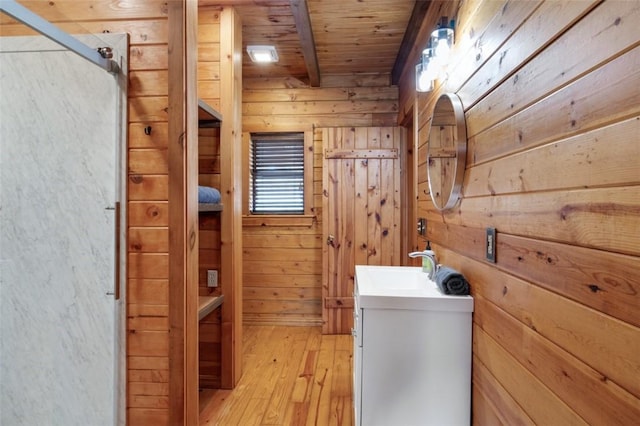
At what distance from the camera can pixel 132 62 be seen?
4.38 feet

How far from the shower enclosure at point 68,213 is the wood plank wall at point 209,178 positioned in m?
0.88

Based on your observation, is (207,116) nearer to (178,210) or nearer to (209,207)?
(209,207)

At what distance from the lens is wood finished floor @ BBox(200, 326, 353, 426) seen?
74.3 inches

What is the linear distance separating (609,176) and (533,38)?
1.63 feet

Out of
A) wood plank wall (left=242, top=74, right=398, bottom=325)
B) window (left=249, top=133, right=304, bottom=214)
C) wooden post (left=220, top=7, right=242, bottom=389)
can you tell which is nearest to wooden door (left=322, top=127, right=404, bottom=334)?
wood plank wall (left=242, top=74, right=398, bottom=325)

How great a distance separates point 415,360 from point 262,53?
2.62 m

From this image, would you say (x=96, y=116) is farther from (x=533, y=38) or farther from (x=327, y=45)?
(x=327, y=45)

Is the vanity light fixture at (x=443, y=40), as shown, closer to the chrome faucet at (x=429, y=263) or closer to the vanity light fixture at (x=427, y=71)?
the vanity light fixture at (x=427, y=71)

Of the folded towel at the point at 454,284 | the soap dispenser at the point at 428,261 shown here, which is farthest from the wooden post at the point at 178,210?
the soap dispenser at the point at 428,261

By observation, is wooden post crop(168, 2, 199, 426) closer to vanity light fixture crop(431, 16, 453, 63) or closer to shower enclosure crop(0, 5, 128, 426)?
shower enclosure crop(0, 5, 128, 426)

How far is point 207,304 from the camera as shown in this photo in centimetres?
196

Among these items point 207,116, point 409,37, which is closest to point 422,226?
point 409,37

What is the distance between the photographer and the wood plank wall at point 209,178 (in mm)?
2168

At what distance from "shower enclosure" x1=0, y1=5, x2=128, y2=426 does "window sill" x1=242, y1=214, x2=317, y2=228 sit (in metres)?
2.10
